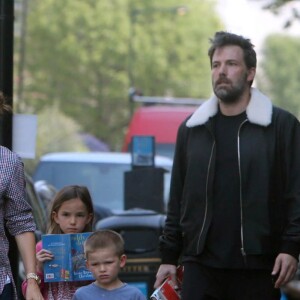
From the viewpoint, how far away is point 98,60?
59094 millimetres

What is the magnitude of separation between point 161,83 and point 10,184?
5985 cm

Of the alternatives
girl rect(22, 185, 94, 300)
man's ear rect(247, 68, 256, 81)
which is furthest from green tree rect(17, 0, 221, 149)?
man's ear rect(247, 68, 256, 81)

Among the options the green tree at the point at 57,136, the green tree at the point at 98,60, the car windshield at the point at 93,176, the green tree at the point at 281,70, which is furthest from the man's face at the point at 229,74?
the green tree at the point at 281,70

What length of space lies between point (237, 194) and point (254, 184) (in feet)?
0.32

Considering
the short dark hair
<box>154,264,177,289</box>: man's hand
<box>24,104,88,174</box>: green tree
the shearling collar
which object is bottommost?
<box>24,104,88,174</box>: green tree

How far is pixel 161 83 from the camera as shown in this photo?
216ft

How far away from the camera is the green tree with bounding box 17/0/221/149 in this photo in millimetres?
58562

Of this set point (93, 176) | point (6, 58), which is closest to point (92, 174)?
point (93, 176)

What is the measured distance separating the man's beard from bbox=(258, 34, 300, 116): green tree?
8519cm

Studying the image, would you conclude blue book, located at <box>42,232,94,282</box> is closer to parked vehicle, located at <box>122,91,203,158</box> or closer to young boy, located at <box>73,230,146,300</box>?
young boy, located at <box>73,230,146,300</box>

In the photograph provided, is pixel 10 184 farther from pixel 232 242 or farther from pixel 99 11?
pixel 99 11

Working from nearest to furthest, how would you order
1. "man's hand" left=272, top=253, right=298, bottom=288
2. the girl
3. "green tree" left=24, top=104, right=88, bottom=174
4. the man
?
"man's hand" left=272, top=253, right=298, bottom=288 < the man < the girl < "green tree" left=24, top=104, right=88, bottom=174

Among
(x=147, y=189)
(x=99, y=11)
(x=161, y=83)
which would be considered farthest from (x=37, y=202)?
(x=161, y=83)

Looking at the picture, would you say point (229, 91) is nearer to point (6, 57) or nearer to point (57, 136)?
point (6, 57)
